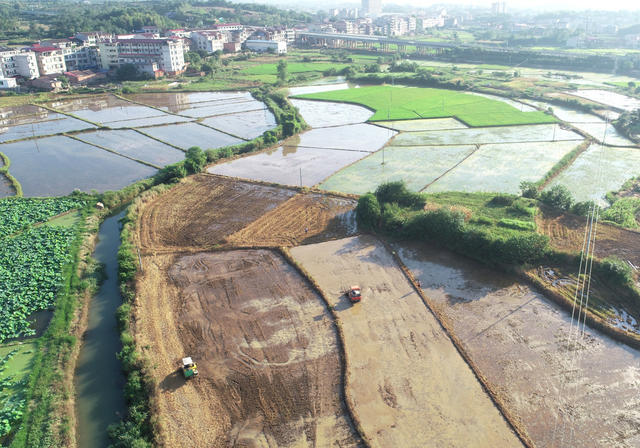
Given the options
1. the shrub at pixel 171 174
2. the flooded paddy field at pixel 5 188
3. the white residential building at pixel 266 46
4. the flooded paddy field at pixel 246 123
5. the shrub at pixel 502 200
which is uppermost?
the white residential building at pixel 266 46

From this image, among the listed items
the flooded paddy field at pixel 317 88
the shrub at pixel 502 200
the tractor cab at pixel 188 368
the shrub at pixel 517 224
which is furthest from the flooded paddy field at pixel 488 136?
the tractor cab at pixel 188 368

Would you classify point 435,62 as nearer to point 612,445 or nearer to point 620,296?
point 620,296

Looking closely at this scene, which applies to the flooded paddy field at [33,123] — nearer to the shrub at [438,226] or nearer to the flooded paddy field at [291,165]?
the flooded paddy field at [291,165]

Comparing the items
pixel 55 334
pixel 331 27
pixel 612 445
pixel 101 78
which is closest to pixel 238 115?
pixel 101 78

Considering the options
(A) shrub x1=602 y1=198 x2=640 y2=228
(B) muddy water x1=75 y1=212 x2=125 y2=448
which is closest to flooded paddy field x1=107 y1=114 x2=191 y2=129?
(B) muddy water x1=75 y1=212 x2=125 y2=448

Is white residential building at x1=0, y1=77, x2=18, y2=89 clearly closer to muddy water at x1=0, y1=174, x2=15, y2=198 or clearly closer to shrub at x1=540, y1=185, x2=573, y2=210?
muddy water at x1=0, y1=174, x2=15, y2=198
